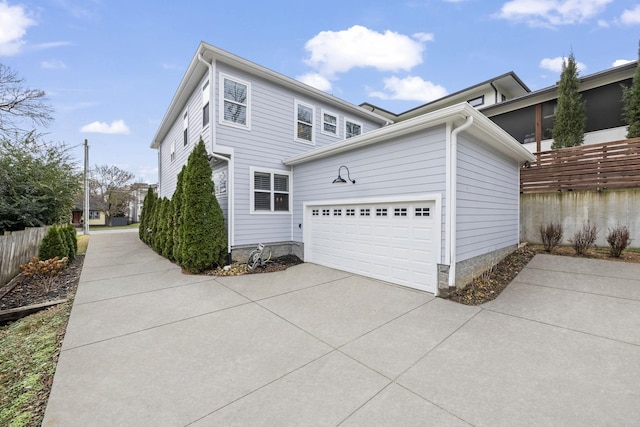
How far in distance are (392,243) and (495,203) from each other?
3.08m

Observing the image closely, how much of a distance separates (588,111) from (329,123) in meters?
10.3

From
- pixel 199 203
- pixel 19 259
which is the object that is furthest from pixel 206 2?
pixel 19 259

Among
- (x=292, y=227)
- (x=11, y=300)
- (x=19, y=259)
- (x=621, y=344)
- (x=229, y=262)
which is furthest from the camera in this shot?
(x=292, y=227)

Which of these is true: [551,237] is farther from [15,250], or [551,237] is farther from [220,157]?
[15,250]

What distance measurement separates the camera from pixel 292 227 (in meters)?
8.73

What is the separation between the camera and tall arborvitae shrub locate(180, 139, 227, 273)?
6.84 metres

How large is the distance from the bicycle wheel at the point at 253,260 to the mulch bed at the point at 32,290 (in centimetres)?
375

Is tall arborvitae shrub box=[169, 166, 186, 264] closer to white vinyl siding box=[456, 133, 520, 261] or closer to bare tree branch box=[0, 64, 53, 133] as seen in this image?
bare tree branch box=[0, 64, 53, 133]

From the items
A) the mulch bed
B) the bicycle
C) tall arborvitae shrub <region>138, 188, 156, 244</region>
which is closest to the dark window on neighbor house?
the bicycle

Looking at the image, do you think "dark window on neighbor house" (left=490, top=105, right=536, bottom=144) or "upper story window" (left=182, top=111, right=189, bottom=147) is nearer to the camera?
"upper story window" (left=182, top=111, right=189, bottom=147)

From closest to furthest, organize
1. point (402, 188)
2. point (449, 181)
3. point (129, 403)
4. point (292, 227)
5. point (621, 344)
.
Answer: point (129, 403)
point (621, 344)
point (449, 181)
point (402, 188)
point (292, 227)

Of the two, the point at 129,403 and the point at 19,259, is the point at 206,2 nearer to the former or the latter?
the point at 19,259

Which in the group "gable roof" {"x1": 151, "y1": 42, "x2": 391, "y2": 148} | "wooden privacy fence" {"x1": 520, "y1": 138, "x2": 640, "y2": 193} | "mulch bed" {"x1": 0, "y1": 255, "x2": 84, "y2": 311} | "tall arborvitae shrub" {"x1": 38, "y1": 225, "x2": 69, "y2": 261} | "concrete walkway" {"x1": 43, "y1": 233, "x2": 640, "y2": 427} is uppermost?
"gable roof" {"x1": 151, "y1": 42, "x2": 391, "y2": 148}

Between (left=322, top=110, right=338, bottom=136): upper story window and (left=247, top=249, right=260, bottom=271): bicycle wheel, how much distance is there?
5.08 meters
